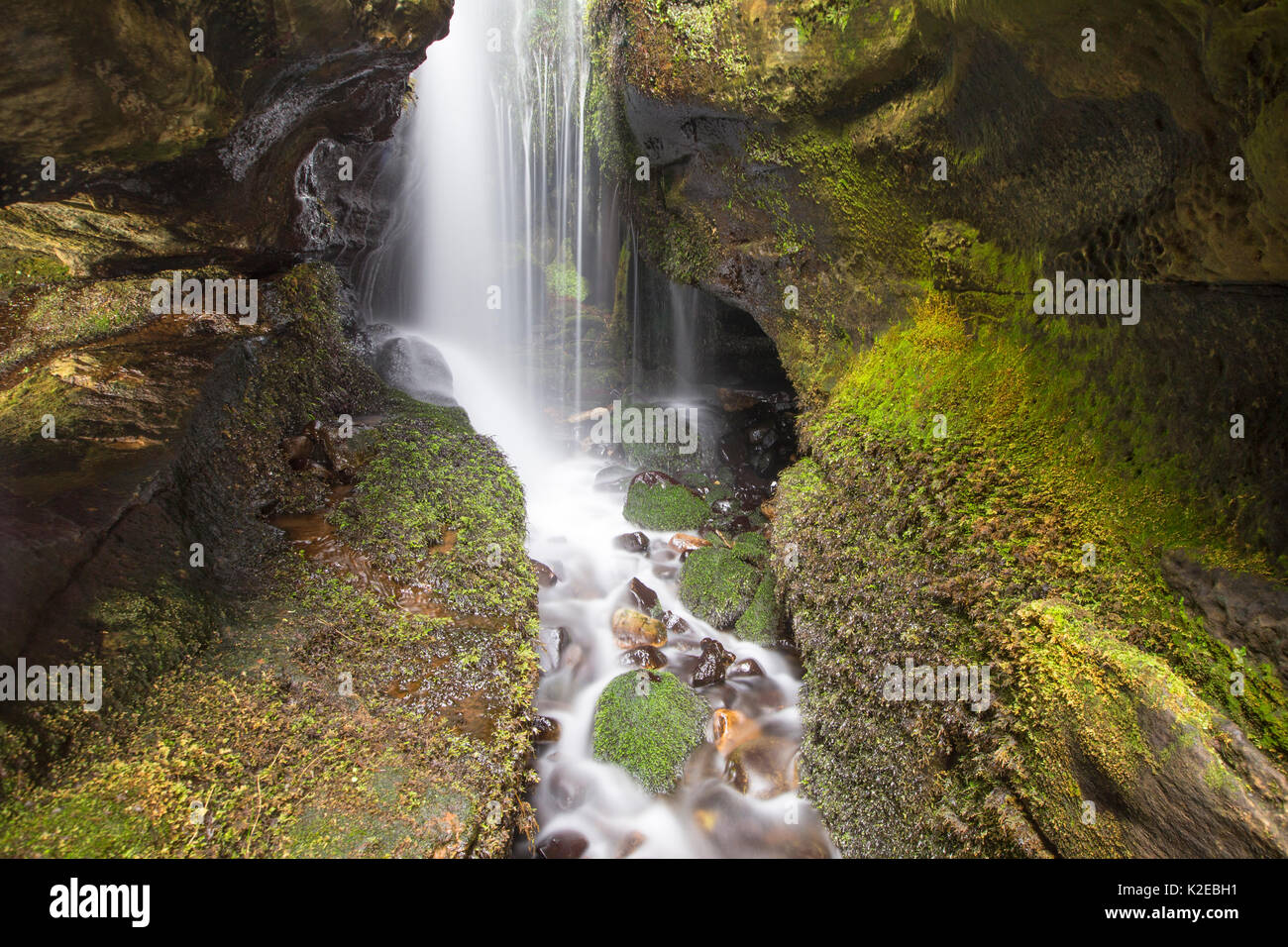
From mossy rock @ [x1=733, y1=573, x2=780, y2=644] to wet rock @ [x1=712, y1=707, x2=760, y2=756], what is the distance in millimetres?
1247

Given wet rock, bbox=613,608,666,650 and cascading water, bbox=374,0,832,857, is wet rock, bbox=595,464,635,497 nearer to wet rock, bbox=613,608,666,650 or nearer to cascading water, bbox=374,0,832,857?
cascading water, bbox=374,0,832,857

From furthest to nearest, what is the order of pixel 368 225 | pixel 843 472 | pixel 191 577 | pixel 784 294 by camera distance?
1. pixel 368 225
2. pixel 784 294
3. pixel 843 472
4. pixel 191 577

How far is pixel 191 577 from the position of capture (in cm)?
502

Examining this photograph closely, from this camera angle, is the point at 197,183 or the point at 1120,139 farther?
the point at 197,183

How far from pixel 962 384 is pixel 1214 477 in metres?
2.27

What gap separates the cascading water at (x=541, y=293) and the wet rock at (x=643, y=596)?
11.6 inches

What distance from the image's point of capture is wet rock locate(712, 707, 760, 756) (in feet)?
20.9

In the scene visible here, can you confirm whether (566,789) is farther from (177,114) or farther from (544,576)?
(177,114)

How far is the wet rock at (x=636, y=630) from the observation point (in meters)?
7.66

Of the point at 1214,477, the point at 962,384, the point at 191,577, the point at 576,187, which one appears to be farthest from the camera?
the point at 576,187

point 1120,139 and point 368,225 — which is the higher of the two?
point 368,225
